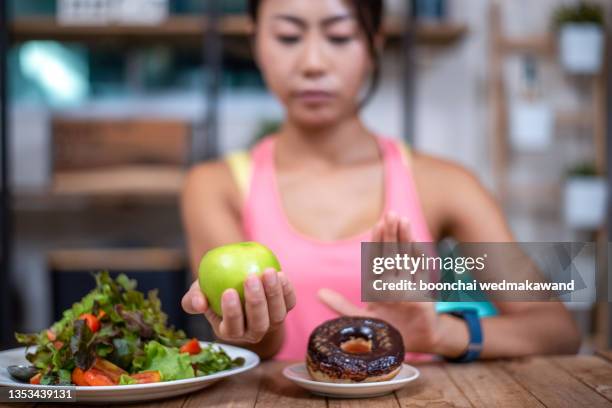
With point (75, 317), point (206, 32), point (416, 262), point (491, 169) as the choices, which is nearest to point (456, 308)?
point (416, 262)

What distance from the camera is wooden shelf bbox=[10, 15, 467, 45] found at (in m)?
3.67

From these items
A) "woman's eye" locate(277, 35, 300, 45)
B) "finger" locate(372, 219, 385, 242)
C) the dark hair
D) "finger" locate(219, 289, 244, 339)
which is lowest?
"finger" locate(219, 289, 244, 339)

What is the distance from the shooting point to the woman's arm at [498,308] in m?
1.18

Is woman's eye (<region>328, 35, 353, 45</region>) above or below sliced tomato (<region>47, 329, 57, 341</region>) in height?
above

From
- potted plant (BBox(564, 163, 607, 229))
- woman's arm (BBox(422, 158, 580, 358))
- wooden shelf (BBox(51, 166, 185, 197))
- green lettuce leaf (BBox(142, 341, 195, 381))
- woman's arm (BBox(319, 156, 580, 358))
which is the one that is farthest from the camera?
potted plant (BBox(564, 163, 607, 229))

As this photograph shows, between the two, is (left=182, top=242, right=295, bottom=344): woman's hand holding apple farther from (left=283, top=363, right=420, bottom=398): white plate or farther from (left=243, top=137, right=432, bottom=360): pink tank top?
(left=243, top=137, right=432, bottom=360): pink tank top

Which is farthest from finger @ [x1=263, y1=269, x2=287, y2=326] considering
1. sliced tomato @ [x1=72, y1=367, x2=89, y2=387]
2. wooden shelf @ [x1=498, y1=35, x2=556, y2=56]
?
wooden shelf @ [x1=498, y1=35, x2=556, y2=56]

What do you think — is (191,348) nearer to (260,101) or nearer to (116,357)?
(116,357)

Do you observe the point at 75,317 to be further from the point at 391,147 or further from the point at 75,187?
the point at 75,187

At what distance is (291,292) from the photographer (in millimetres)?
848

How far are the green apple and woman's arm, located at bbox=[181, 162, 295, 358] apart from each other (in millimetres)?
15

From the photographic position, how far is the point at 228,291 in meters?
0.83

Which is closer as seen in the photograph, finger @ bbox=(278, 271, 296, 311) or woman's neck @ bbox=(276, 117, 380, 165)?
finger @ bbox=(278, 271, 296, 311)

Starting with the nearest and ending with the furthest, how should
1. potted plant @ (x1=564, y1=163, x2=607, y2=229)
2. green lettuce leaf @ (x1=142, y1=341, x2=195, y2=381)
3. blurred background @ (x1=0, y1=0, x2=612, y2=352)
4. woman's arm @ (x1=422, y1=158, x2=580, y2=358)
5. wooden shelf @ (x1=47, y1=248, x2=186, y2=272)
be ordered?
green lettuce leaf @ (x1=142, y1=341, x2=195, y2=381) < woman's arm @ (x1=422, y1=158, x2=580, y2=358) < wooden shelf @ (x1=47, y1=248, x2=186, y2=272) < potted plant @ (x1=564, y1=163, x2=607, y2=229) < blurred background @ (x1=0, y1=0, x2=612, y2=352)
